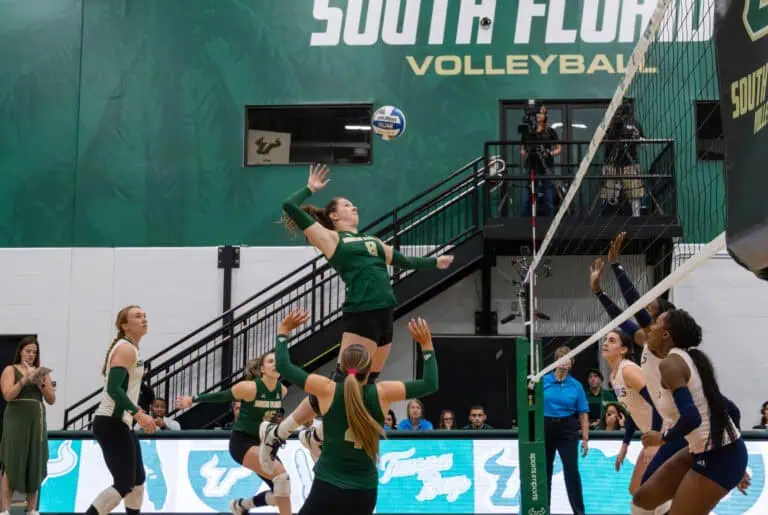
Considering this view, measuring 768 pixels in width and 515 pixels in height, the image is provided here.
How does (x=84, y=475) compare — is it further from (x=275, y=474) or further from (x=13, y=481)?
(x=275, y=474)

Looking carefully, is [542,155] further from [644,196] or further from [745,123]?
[745,123]

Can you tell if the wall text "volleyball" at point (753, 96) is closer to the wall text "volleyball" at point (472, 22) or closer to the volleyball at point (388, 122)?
the volleyball at point (388, 122)

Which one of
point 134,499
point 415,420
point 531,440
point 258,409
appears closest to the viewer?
point 134,499

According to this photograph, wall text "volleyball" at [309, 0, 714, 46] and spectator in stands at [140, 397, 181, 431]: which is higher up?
wall text "volleyball" at [309, 0, 714, 46]

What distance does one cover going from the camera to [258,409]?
7.52 m

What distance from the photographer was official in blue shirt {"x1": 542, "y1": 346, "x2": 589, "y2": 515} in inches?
323

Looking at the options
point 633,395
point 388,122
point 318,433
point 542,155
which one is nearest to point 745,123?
point 318,433

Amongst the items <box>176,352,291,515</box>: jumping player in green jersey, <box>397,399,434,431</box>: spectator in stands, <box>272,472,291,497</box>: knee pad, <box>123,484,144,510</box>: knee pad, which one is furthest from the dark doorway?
<box>123,484,144,510</box>: knee pad

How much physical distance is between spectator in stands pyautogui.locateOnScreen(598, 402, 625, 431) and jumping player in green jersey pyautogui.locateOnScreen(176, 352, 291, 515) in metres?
5.10

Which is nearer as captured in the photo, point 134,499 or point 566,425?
point 134,499

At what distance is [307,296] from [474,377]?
118 inches

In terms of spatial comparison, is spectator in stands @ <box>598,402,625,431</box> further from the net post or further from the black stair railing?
the net post

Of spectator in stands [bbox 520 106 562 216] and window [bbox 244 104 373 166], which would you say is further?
window [bbox 244 104 373 166]

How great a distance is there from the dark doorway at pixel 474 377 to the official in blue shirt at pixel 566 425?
518 centimetres
